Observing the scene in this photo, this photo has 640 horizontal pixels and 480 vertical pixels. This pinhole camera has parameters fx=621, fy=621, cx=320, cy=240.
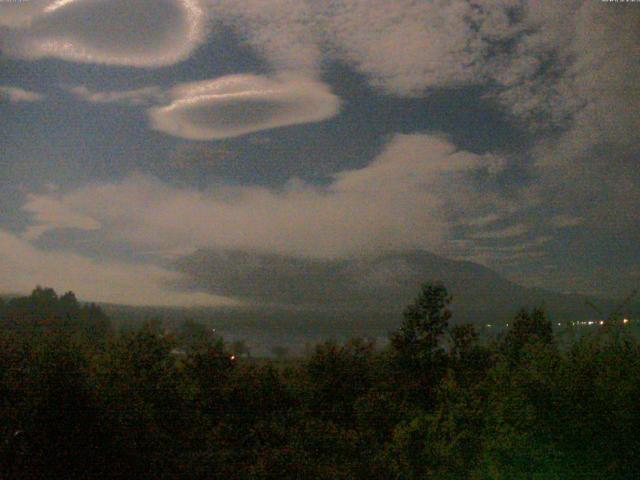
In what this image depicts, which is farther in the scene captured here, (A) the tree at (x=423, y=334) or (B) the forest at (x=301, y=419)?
(A) the tree at (x=423, y=334)

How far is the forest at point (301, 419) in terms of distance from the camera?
585cm

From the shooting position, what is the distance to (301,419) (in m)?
9.89

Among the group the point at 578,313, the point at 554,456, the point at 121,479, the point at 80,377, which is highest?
the point at 578,313

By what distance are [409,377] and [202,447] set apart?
4.47 m

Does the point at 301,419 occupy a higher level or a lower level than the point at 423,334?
lower

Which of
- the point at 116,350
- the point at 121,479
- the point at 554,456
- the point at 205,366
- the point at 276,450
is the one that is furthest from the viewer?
the point at 205,366

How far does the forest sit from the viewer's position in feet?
19.2

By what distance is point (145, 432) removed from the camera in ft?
24.1

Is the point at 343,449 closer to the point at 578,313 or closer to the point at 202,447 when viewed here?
the point at 202,447

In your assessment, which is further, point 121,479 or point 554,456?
point 121,479

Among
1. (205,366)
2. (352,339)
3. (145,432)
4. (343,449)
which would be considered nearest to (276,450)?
(343,449)

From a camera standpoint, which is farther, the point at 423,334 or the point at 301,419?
the point at 423,334

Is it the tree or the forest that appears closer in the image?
the forest

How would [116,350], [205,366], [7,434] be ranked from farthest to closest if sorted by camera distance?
[205,366], [116,350], [7,434]
